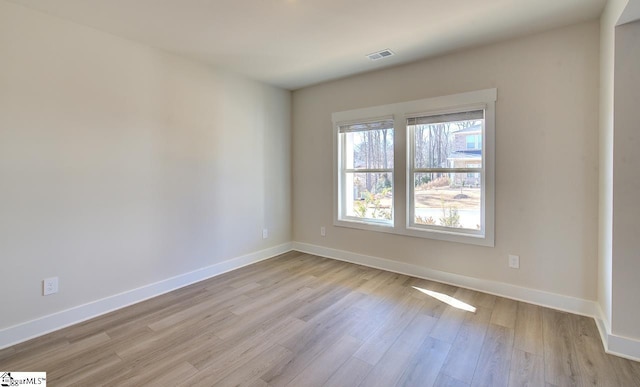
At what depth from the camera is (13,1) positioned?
2088 millimetres

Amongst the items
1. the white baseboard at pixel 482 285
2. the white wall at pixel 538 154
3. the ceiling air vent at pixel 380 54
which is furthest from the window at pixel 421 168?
the ceiling air vent at pixel 380 54

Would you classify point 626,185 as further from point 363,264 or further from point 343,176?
point 343,176

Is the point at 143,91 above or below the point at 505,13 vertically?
below

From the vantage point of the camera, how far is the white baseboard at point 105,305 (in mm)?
2164

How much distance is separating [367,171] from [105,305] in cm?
320

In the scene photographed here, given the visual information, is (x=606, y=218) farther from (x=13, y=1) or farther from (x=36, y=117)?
(x=13, y=1)

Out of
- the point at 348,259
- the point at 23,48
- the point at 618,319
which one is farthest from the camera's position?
the point at 348,259

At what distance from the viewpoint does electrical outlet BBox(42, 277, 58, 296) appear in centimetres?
229

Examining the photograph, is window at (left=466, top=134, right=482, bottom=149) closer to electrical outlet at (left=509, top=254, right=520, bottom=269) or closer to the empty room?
the empty room

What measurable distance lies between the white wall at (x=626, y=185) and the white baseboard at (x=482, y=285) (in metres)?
0.61

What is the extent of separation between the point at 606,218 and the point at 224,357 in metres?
2.98

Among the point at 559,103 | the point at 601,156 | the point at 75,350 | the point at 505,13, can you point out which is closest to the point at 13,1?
the point at 75,350

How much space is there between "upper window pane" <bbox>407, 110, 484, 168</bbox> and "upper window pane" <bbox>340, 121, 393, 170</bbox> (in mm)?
366

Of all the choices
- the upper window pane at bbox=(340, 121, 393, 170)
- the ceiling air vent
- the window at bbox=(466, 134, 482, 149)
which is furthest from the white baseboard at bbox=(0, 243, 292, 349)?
the window at bbox=(466, 134, 482, 149)
